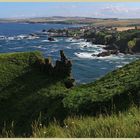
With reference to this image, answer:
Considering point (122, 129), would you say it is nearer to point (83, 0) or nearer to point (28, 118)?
point (83, 0)

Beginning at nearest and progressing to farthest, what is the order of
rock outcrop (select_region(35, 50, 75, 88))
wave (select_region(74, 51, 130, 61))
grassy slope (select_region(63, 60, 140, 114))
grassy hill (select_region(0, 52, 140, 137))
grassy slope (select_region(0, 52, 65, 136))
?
grassy slope (select_region(63, 60, 140, 114)), grassy hill (select_region(0, 52, 140, 137)), grassy slope (select_region(0, 52, 65, 136)), rock outcrop (select_region(35, 50, 75, 88)), wave (select_region(74, 51, 130, 61))

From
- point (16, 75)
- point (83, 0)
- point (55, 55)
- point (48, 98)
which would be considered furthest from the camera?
point (55, 55)

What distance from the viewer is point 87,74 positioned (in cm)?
6203

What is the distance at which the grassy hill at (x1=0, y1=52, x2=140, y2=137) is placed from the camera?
21.1 meters

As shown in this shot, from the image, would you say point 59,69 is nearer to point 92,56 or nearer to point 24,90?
point 24,90

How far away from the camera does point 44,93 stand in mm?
30203

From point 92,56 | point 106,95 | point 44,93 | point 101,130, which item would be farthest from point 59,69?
point 92,56

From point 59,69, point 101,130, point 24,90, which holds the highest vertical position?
point 101,130

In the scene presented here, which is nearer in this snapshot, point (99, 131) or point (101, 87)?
point (99, 131)

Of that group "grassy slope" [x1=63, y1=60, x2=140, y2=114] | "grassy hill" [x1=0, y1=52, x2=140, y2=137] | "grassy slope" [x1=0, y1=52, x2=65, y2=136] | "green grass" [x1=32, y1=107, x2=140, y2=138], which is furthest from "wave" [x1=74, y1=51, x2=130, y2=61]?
"green grass" [x1=32, y1=107, x2=140, y2=138]

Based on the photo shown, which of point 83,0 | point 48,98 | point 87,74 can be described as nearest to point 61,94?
point 48,98

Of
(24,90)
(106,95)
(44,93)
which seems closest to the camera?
(106,95)

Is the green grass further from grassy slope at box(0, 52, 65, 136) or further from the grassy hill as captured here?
grassy slope at box(0, 52, 65, 136)

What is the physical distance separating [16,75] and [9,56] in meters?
2.01
